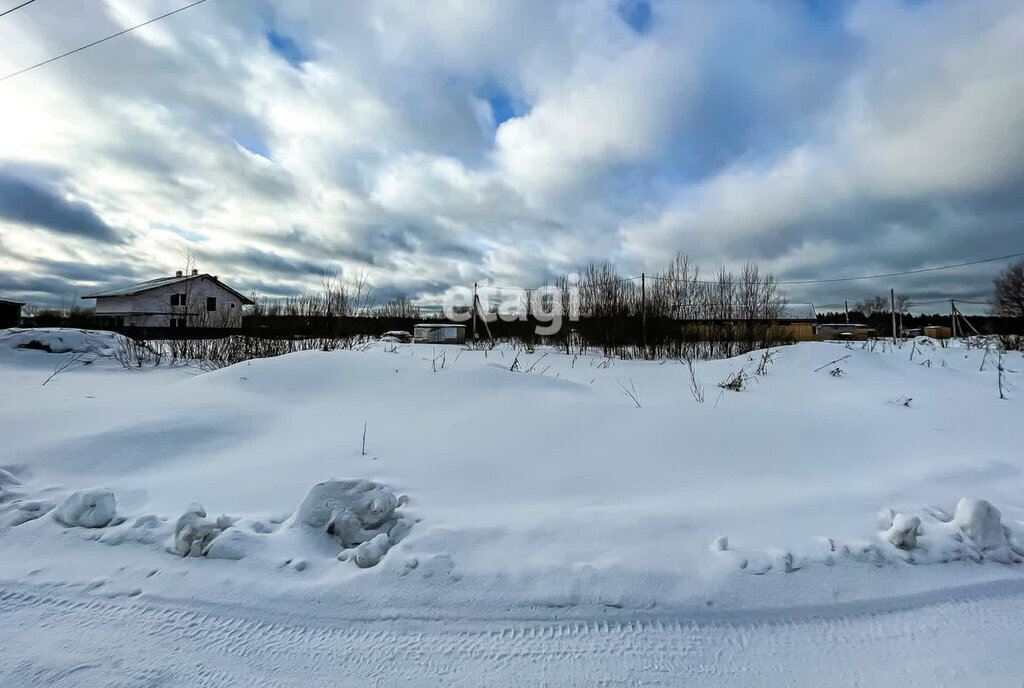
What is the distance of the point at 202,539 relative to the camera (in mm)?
1957

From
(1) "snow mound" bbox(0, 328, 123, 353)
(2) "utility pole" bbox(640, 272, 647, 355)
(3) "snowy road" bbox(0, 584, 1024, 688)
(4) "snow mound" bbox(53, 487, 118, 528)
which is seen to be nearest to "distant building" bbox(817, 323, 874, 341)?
(2) "utility pole" bbox(640, 272, 647, 355)

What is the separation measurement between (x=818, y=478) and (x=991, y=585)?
1.02 metres

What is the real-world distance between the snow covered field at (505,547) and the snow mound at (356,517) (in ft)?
0.04

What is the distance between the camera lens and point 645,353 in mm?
12930

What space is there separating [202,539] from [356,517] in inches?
26.2

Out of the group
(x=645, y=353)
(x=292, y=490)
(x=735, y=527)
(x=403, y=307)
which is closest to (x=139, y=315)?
(x=403, y=307)

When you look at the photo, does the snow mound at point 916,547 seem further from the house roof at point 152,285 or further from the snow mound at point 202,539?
the house roof at point 152,285

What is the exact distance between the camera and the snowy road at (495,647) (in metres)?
1.35

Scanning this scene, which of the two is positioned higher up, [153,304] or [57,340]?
[153,304]

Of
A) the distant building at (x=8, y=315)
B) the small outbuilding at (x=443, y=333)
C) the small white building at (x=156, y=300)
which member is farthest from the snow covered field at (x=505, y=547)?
the small white building at (x=156, y=300)

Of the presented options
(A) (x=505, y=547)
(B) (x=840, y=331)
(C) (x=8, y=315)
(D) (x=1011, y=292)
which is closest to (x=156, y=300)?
(C) (x=8, y=315)

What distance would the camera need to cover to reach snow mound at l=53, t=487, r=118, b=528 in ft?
6.98

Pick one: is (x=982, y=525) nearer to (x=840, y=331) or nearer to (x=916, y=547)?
(x=916, y=547)

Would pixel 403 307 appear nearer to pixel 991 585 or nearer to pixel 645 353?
pixel 645 353
